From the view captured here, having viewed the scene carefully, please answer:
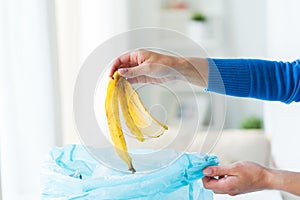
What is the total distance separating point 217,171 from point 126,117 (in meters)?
0.18

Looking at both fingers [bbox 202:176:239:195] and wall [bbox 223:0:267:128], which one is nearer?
fingers [bbox 202:176:239:195]

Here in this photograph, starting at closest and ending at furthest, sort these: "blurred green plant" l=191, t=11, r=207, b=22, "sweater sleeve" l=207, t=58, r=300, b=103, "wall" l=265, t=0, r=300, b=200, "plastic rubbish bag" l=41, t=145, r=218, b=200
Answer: "plastic rubbish bag" l=41, t=145, r=218, b=200, "sweater sleeve" l=207, t=58, r=300, b=103, "wall" l=265, t=0, r=300, b=200, "blurred green plant" l=191, t=11, r=207, b=22

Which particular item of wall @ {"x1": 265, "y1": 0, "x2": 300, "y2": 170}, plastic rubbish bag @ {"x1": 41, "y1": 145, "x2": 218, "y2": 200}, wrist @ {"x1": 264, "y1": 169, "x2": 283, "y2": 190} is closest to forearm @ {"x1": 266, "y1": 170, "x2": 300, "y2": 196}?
wrist @ {"x1": 264, "y1": 169, "x2": 283, "y2": 190}

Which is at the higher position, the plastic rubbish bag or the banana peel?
the banana peel

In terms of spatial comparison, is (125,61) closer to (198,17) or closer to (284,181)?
(284,181)

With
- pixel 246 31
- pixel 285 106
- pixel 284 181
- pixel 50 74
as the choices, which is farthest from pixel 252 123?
pixel 284 181

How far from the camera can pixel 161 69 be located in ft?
3.64

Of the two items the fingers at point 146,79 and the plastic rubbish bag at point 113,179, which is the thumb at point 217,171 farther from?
the fingers at point 146,79

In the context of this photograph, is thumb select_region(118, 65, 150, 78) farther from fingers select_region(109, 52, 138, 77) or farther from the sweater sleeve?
the sweater sleeve

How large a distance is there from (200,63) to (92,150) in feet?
0.86

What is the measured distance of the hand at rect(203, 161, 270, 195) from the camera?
3.41 feet

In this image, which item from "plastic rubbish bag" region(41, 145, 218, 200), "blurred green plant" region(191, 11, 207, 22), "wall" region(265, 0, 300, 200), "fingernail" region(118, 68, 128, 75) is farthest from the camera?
"blurred green plant" region(191, 11, 207, 22)

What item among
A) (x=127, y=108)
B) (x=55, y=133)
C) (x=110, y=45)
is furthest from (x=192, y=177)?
(x=55, y=133)

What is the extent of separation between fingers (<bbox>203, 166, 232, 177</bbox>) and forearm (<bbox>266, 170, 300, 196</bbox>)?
0.10 meters
